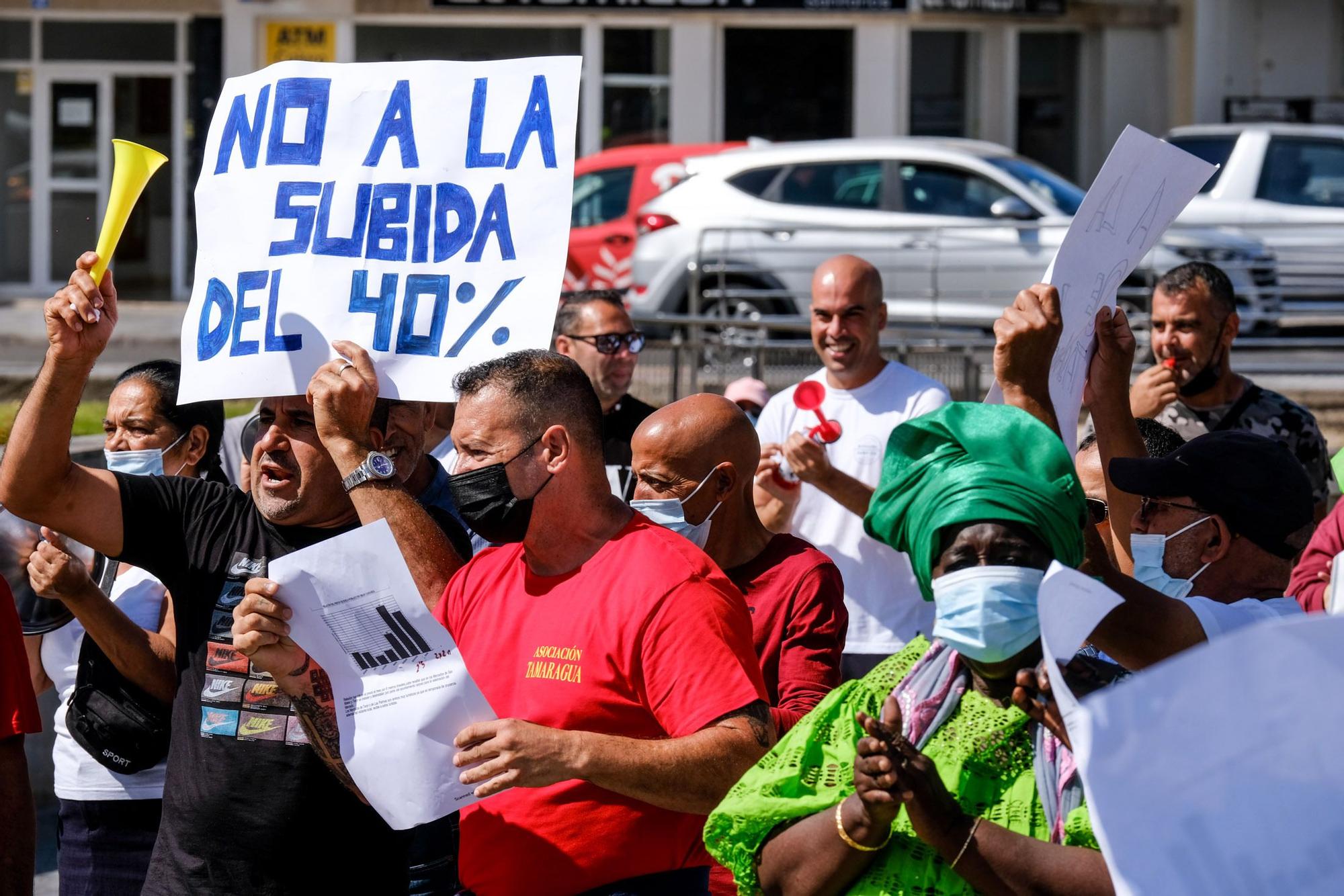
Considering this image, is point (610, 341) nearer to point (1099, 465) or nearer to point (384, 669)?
point (1099, 465)

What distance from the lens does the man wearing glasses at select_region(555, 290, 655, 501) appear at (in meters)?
6.10

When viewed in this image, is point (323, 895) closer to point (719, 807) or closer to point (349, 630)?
point (349, 630)

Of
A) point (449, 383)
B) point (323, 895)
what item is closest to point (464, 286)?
point (449, 383)

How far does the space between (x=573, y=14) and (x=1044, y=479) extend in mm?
16509

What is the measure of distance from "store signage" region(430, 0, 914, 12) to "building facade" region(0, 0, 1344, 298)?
0.02 m

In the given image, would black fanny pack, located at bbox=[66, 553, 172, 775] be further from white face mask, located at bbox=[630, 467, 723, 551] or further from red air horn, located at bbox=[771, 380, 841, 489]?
red air horn, located at bbox=[771, 380, 841, 489]

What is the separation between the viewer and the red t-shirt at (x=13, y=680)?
371 cm

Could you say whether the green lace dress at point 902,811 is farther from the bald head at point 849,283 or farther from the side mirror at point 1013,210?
the side mirror at point 1013,210

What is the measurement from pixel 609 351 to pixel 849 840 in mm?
3729

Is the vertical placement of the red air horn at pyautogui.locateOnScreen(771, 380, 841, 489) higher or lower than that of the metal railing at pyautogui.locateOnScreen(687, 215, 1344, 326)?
lower

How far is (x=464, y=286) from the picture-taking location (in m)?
3.78

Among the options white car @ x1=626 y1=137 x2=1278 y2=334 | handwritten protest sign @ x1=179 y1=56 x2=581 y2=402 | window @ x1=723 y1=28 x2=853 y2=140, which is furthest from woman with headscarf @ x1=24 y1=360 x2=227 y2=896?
window @ x1=723 y1=28 x2=853 y2=140

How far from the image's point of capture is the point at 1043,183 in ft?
42.3

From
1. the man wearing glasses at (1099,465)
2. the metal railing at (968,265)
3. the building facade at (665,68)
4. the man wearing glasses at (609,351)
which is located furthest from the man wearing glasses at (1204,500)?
the building facade at (665,68)
